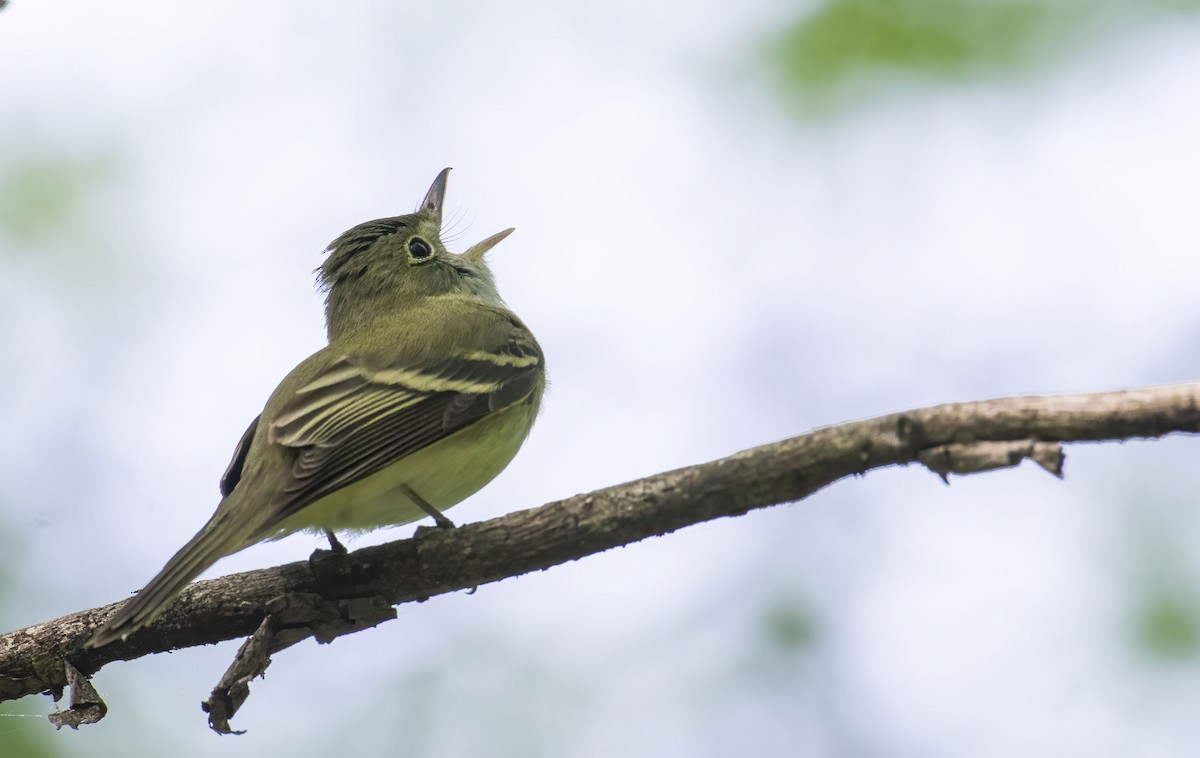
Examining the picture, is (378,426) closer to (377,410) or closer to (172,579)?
(377,410)

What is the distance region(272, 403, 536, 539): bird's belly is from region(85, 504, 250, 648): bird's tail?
324 mm

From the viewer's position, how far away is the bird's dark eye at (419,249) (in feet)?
23.5

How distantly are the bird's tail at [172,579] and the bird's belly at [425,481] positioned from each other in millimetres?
324

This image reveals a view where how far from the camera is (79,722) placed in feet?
15.0

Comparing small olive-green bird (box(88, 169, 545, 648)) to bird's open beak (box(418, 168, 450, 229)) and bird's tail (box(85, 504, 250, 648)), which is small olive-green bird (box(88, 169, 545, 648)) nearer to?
bird's tail (box(85, 504, 250, 648))

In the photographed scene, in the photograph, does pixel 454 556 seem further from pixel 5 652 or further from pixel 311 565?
pixel 5 652

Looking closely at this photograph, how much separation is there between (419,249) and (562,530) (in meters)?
3.45

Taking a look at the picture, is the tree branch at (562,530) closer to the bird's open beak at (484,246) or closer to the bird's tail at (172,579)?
the bird's tail at (172,579)

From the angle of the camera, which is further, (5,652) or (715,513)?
(5,652)

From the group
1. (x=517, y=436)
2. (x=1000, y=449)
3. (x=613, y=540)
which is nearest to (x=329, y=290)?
(x=517, y=436)

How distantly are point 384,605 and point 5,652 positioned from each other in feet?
4.95

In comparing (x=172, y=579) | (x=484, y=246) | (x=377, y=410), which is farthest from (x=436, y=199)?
(x=172, y=579)

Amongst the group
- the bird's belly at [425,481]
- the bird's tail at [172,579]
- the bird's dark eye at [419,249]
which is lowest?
the bird's belly at [425,481]

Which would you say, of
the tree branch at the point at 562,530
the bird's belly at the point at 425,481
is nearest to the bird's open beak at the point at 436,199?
the bird's belly at the point at 425,481
